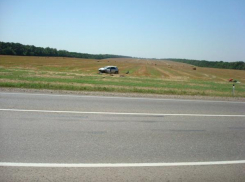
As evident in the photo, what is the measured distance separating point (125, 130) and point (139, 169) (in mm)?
2155

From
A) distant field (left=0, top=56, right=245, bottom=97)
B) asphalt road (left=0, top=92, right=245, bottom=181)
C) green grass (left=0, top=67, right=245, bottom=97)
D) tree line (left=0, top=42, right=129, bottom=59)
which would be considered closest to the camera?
asphalt road (left=0, top=92, right=245, bottom=181)

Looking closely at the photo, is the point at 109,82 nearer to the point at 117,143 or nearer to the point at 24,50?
the point at 117,143

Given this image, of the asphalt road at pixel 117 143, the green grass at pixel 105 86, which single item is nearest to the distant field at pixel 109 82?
the green grass at pixel 105 86

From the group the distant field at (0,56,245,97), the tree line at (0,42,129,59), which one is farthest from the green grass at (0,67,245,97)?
the tree line at (0,42,129,59)

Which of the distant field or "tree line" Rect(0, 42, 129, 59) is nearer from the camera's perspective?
the distant field

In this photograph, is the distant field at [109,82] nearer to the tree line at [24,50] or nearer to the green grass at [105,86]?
the green grass at [105,86]

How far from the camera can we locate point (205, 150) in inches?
197

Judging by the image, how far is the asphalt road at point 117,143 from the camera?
3.79m

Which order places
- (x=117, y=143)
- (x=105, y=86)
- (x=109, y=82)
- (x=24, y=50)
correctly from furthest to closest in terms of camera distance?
(x=24, y=50), (x=109, y=82), (x=105, y=86), (x=117, y=143)

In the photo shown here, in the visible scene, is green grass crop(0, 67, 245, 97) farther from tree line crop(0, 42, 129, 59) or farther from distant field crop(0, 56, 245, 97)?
tree line crop(0, 42, 129, 59)

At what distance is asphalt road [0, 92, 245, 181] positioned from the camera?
149 inches

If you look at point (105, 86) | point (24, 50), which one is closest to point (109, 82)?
point (105, 86)

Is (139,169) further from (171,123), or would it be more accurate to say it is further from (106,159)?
(171,123)

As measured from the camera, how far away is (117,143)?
506 centimetres
